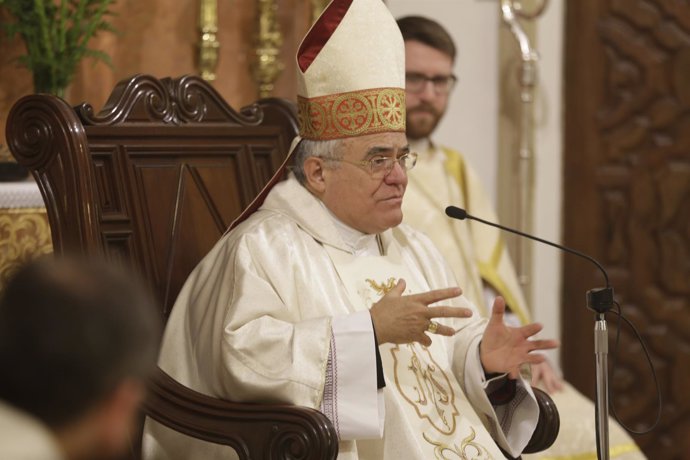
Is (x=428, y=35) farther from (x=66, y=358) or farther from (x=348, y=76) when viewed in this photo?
(x=66, y=358)

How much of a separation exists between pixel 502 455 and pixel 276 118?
1325 mm

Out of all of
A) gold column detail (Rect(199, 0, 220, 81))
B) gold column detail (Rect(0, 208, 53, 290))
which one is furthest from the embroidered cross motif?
gold column detail (Rect(199, 0, 220, 81))

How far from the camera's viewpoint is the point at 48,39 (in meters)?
4.59

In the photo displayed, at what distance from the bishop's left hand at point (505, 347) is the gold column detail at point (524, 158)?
2.75 m

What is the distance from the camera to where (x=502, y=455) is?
3381 mm

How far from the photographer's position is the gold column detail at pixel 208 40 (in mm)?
5418

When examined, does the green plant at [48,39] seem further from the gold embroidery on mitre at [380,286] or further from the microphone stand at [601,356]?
the microphone stand at [601,356]

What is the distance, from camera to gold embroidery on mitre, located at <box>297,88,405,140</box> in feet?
11.2

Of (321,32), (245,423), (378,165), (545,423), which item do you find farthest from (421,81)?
(245,423)

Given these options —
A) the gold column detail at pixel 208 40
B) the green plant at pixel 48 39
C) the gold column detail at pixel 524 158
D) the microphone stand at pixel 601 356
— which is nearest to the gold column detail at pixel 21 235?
the green plant at pixel 48 39

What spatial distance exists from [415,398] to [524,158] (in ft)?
9.75

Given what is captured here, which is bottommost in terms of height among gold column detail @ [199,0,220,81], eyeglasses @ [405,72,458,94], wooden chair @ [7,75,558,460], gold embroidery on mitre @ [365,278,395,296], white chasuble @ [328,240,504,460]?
white chasuble @ [328,240,504,460]

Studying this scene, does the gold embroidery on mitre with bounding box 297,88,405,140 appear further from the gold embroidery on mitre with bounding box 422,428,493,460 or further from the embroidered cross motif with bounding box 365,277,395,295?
the gold embroidery on mitre with bounding box 422,428,493,460

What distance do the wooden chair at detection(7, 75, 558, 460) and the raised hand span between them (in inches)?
11.9
